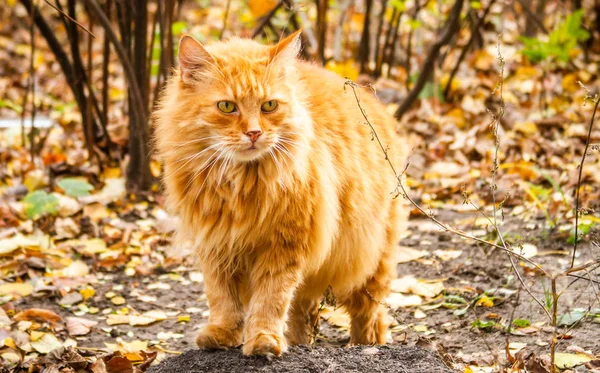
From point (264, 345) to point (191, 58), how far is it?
1168 millimetres

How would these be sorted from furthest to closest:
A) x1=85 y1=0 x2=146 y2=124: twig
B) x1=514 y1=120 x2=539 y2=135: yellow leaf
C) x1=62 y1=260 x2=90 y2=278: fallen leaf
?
x1=514 y1=120 x2=539 y2=135: yellow leaf
x1=85 y1=0 x2=146 y2=124: twig
x1=62 y1=260 x2=90 y2=278: fallen leaf

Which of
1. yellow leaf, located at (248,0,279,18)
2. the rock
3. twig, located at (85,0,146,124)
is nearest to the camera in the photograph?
the rock

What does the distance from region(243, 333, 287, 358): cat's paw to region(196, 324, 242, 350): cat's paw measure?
139 millimetres

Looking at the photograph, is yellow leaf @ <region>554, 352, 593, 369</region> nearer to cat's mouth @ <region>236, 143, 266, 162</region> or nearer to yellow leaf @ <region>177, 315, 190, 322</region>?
cat's mouth @ <region>236, 143, 266, 162</region>

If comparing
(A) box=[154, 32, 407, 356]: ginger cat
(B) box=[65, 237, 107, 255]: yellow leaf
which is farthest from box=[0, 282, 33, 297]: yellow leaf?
(A) box=[154, 32, 407, 356]: ginger cat

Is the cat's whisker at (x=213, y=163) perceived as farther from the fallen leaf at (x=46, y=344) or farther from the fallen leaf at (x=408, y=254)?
the fallen leaf at (x=408, y=254)

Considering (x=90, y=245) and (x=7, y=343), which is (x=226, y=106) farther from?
(x=90, y=245)

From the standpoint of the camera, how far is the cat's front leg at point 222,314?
9.53 ft

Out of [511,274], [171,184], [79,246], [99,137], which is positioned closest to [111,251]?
[79,246]

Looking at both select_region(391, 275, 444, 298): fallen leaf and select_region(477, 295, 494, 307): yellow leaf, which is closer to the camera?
select_region(477, 295, 494, 307): yellow leaf

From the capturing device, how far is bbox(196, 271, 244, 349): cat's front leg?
9.53 feet

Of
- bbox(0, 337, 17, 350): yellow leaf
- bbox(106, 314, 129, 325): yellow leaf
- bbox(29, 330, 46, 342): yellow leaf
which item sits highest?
bbox(0, 337, 17, 350): yellow leaf

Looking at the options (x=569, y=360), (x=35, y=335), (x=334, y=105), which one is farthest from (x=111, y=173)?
(x=569, y=360)

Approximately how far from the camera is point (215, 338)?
114 inches
